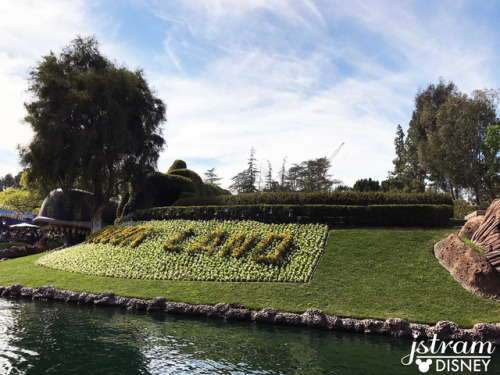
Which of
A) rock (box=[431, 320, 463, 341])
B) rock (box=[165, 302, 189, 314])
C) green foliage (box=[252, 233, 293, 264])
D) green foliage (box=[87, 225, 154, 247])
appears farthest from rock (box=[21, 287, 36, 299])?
rock (box=[431, 320, 463, 341])

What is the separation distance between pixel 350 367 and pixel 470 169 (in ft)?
110

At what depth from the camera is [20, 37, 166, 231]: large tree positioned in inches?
976

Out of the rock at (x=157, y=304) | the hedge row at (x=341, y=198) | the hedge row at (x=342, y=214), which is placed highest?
the hedge row at (x=341, y=198)

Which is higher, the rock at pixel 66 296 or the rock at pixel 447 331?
the rock at pixel 447 331

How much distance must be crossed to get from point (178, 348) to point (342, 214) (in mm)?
12082

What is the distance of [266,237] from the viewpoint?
1798 cm

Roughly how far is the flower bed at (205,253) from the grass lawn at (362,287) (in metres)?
0.68

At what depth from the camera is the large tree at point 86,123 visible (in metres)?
24.8

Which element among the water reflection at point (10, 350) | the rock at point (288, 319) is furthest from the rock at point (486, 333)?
the water reflection at point (10, 350)

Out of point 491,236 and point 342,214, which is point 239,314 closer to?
point 342,214

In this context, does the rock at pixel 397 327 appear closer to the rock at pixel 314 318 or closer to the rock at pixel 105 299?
the rock at pixel 314 318

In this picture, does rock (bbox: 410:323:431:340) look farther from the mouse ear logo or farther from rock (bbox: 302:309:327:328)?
rock (bbox: 302:309:327:328)

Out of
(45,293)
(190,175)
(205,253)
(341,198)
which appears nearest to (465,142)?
(341,198)

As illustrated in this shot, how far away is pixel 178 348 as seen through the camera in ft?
29.9
